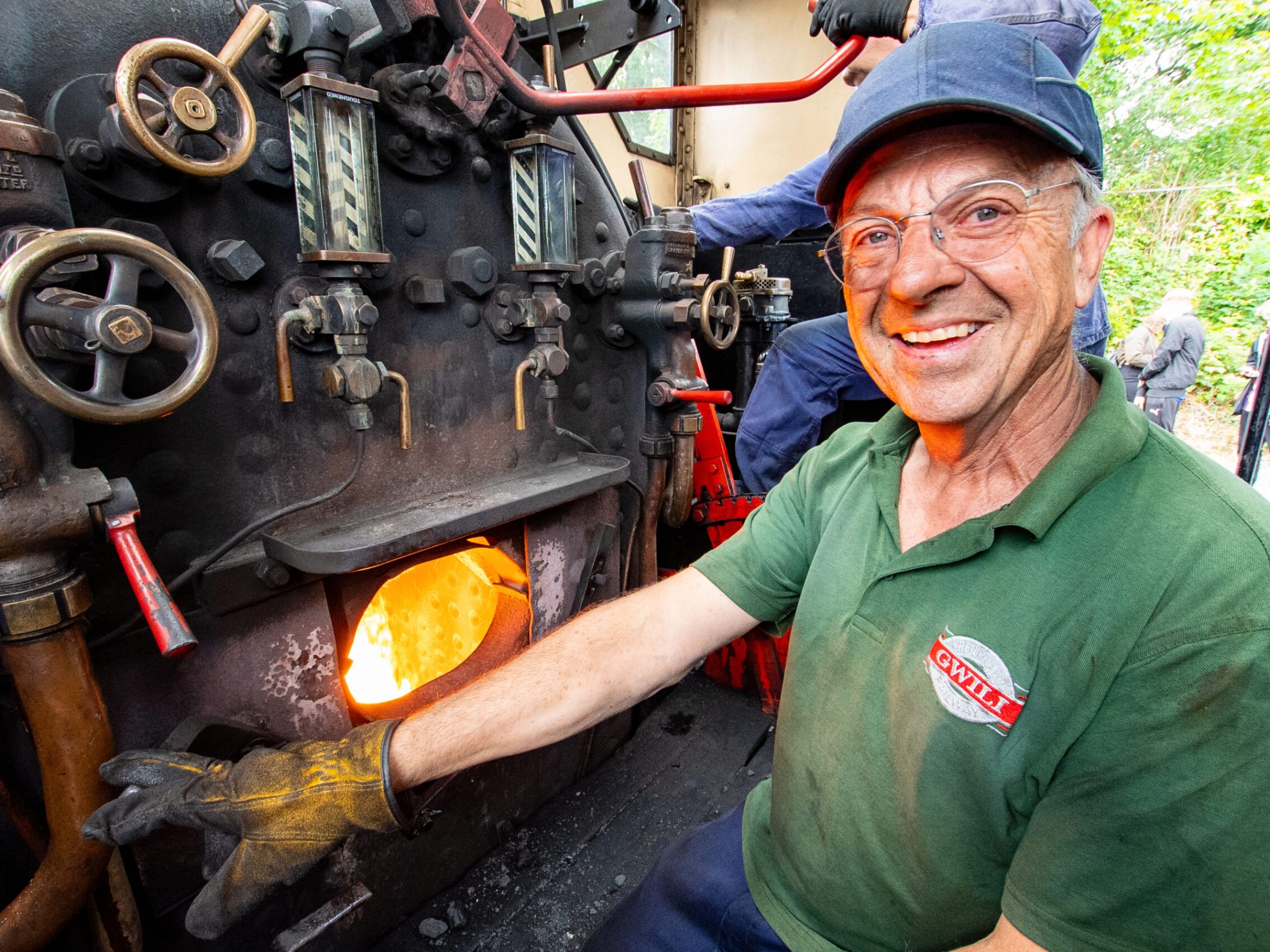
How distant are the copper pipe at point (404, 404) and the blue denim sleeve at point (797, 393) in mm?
1688

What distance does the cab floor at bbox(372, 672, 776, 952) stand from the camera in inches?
73.9

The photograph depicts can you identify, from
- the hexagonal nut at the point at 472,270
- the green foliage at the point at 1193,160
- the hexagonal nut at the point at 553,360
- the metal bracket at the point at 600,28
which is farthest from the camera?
the green foliage at the point at 1193,160

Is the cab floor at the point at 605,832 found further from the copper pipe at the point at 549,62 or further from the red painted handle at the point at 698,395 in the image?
the copper pipe at the point at 549,62

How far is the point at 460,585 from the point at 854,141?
5.42ft

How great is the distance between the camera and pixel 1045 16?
5.99 ft

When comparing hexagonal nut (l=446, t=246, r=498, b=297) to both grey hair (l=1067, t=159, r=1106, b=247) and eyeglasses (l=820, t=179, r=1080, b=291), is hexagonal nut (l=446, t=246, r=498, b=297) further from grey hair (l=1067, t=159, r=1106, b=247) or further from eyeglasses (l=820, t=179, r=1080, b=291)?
grey hair (l=1067, t=159, r=1106, b=247)

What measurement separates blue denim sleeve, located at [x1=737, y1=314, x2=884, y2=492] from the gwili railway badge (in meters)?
1.86

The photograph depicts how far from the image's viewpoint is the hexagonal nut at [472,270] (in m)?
1.63

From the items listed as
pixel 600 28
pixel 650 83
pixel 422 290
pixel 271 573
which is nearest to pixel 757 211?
pixel 600 28

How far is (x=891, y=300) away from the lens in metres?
1.08

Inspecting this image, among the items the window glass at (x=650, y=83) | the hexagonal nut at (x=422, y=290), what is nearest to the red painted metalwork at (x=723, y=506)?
the hexagonal nut at (x=422, y=290)

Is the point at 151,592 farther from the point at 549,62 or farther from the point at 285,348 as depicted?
the point at 549,62

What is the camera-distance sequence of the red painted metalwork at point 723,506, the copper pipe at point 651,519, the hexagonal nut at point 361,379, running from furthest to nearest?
the red painted metalwork at point 723,506
the copper pipe at point 651,519
the hexagonal nut at point 361,379

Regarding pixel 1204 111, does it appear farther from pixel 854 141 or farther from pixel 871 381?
pixel 854 141
